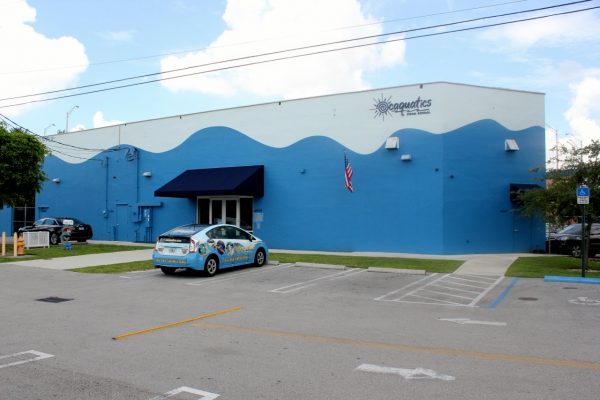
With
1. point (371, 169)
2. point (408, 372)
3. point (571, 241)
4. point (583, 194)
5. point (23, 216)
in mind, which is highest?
point (371, 169)

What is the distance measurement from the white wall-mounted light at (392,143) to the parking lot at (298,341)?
934 centimetres

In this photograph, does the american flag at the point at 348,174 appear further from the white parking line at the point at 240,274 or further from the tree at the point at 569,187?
the tree at the point at 569,187

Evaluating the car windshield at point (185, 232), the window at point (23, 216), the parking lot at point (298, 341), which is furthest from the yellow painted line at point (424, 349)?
the window at point (23, 216)

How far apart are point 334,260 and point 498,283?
255 inches

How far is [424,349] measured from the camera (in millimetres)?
6824

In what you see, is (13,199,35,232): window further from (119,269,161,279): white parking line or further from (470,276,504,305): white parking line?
(470,276,504,305): white parking line

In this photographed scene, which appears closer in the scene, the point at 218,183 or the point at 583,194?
the point at 583,194

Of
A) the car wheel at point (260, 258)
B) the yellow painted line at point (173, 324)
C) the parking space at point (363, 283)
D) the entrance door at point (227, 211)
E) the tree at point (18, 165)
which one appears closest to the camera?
the yellow painted line at point (173, 324)

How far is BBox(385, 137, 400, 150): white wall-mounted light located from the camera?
21281 millimetres

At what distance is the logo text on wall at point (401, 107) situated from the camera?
21094 millimetres

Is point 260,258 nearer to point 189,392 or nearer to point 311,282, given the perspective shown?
point 311,282

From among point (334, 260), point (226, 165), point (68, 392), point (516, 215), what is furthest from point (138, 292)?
point (516, 215)

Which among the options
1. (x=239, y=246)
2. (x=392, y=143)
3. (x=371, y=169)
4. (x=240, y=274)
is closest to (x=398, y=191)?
(x=371, y=169)

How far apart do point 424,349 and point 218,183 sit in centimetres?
1841
